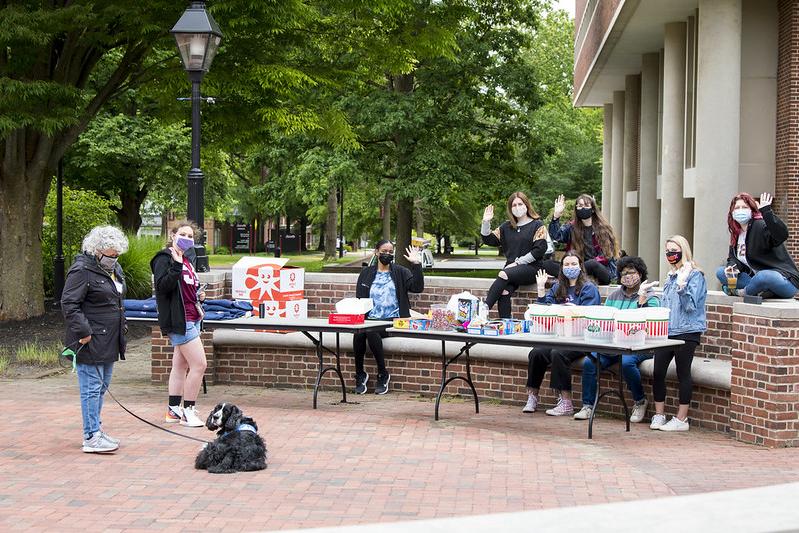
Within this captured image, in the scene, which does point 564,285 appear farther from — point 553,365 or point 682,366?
point 682,366

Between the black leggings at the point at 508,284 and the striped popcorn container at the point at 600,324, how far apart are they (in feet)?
7.82

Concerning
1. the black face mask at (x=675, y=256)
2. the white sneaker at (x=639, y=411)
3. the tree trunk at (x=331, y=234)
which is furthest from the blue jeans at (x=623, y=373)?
the tree trunk at (x=331, y=234)

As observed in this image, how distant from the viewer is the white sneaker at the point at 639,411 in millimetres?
10375

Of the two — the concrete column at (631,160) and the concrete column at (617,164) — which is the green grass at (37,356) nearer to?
the concrete column at (631,160)

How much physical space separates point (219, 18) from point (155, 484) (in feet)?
34.1

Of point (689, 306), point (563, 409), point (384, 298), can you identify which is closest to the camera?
point (689, 306)

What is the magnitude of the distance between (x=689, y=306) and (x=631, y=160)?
25562mm

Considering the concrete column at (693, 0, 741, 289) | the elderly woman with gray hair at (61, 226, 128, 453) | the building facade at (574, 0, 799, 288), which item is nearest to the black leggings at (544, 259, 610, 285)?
the elderly woman with gray hair at (61, 226, 128, 453)

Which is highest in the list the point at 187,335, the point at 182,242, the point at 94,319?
the point at 182,242

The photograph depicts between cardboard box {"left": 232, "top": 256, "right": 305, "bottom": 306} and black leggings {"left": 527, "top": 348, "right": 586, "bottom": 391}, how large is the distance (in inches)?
145

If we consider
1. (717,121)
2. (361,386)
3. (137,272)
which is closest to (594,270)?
(361,386)

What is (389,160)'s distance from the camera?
32938mm

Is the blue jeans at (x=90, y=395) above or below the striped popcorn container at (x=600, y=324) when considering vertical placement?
below

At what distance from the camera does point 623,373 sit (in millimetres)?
10367
